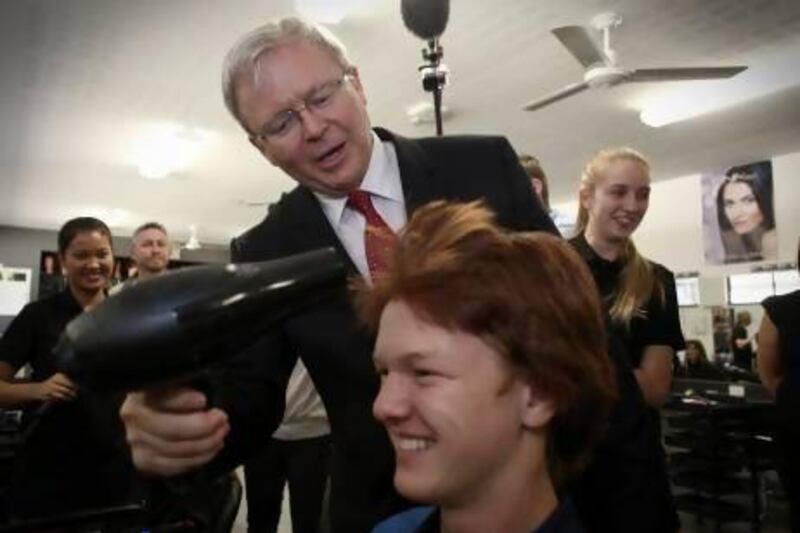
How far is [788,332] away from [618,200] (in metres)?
0.95

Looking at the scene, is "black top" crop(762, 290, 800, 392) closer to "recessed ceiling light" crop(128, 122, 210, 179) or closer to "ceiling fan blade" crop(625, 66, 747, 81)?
"ceiling fan blade" crop(625, 66, 747, 81)

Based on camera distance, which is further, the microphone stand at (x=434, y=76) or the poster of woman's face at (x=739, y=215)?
the poster of woman's face at (x=739, y=215)

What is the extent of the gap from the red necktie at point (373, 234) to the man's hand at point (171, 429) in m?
0.39

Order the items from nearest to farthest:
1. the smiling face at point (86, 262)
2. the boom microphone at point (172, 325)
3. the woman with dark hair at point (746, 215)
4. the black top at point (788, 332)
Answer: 1. the boom microphone at point (172, 325)
2. the black top at point (788, 332)
3. the smiling face at point (86, 262)
4. the woman with dark hair at point (746, 215)

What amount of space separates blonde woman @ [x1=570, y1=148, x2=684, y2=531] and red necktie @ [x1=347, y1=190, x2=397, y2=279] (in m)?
0.91

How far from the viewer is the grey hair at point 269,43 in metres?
1.12

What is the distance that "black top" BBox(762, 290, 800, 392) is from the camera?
2549mm

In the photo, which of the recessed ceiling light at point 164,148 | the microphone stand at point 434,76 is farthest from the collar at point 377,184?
the recessed ceiling light at point 164,148

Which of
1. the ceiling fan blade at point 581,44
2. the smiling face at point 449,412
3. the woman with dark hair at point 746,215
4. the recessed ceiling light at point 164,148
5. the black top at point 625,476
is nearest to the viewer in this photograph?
the smiling face at point 449,412

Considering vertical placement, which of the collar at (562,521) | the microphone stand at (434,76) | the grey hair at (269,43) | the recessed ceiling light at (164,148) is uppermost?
the recessed ceiling light at (164,148)

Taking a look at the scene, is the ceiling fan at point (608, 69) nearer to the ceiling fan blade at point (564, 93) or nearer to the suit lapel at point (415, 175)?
the ceiling fan blade at point (564, 93)

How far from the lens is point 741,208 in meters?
6.98

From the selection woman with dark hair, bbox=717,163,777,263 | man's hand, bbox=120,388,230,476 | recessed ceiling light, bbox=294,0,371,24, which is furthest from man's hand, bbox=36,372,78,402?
woman with dark hair, bbox=717,163,777,263

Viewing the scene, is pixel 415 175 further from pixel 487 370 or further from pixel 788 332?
pixel 788 332
